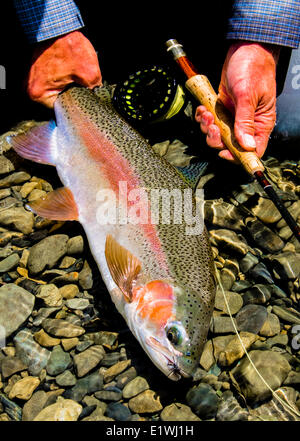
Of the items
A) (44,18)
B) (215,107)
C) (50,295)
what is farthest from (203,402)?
(44,18)

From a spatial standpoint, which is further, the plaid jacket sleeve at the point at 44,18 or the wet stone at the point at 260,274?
the plaid jacket sleeve at the point at 44,18

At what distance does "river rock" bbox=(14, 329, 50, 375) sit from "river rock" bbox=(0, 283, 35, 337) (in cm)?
10

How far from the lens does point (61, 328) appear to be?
3.05 metres

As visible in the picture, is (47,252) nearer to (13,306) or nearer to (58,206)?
(58,206)

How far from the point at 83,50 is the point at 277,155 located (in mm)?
2254

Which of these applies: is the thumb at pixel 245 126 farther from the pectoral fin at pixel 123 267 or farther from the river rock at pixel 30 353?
the river rock at pixel 30 353

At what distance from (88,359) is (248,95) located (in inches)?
94.8

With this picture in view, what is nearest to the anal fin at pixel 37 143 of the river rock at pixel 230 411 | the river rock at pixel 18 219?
the river rock at pixel 18 219

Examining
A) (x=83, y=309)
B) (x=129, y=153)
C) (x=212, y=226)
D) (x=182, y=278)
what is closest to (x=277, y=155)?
(x=212, y=226)

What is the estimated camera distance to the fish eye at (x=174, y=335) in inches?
99.5

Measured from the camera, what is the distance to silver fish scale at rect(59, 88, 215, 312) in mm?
2783

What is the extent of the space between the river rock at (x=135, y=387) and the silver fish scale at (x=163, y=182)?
628 millimetres

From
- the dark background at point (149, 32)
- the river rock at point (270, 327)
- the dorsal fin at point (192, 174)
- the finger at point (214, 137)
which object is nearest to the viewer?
the river rock at point (270, 327)
